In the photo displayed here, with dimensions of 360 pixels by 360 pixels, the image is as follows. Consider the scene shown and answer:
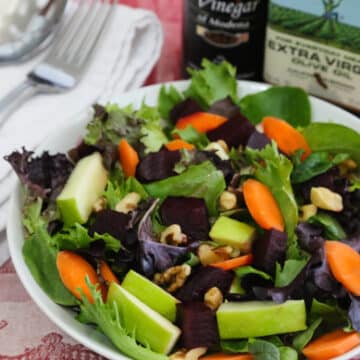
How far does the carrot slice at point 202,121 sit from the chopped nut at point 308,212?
213 mm

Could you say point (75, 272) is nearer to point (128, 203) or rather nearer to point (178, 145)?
point (128, 203)

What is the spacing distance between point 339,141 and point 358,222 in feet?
0.46

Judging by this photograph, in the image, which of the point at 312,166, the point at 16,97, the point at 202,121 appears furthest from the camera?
the point at 16,97

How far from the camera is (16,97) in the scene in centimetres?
131

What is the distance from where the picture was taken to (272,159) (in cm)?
104

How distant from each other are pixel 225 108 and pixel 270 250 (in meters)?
0.33

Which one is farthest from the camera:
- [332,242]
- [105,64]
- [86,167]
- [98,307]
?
[105,64]

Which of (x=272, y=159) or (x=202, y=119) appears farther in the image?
(x=202, y=119)

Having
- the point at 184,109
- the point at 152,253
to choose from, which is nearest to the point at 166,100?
the point at 184,109

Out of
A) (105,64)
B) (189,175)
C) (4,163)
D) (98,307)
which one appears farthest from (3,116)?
(98,307)

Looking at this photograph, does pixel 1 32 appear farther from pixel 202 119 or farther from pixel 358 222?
pixel 358 222

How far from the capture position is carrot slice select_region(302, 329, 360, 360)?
878 mm

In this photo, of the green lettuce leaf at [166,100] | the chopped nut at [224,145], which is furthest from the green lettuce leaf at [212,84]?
the chopped nut at [224,145]

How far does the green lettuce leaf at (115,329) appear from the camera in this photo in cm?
86
